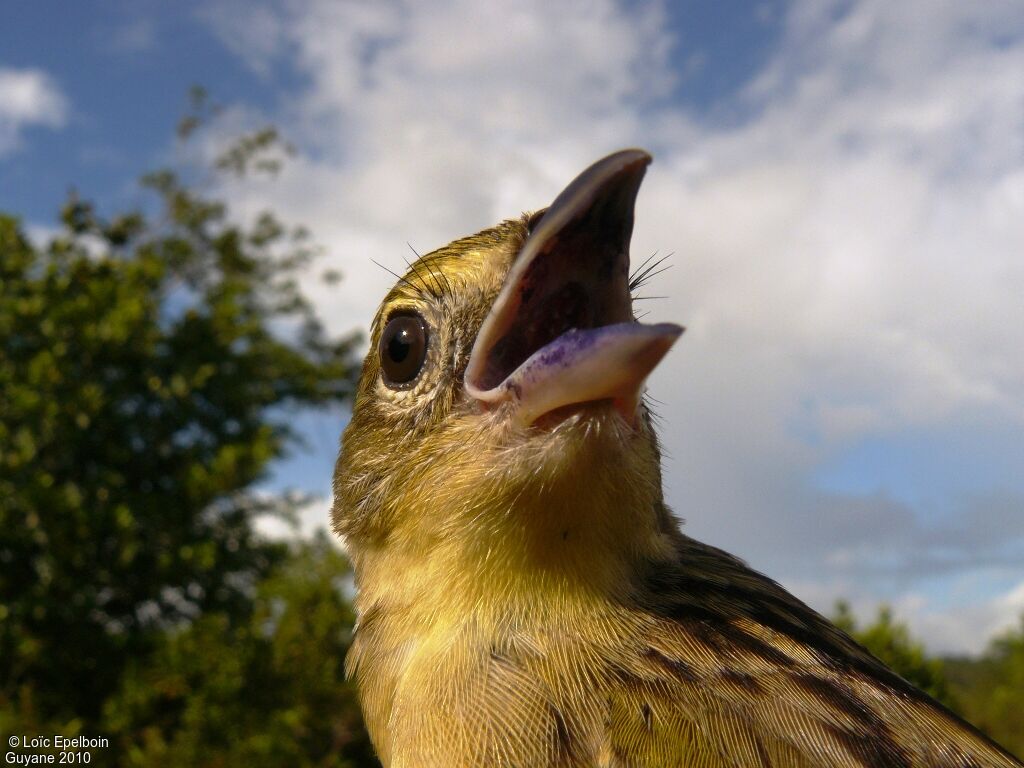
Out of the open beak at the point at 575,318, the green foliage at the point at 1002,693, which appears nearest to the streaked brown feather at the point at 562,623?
the open beak at the point at 575,318

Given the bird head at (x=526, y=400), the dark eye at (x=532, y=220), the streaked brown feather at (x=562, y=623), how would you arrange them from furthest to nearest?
1. the dark eye at (x=532, y=220)
2. the bird head at (x=526, y=400)
3. the streaked brown feather at (x=562, y=623)

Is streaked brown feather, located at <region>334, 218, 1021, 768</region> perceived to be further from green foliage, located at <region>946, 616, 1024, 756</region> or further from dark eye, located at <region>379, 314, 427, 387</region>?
green foliage, located at <region>946, 616, 1024, 756</region>

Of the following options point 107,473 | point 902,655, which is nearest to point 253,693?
point 107,473

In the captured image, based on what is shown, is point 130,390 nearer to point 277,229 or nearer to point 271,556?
point 271,556

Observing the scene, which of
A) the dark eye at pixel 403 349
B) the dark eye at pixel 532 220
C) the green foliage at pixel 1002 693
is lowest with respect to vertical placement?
the green foliage at pixel 1002 693

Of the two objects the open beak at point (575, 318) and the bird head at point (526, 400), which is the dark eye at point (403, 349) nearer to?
the bird head at point (526, 400)

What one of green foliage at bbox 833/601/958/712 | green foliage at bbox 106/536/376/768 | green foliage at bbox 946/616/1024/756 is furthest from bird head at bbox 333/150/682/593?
green foliage at bbox 946/616/1024/756

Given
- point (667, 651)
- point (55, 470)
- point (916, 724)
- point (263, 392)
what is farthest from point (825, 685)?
point (263, 392)
